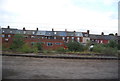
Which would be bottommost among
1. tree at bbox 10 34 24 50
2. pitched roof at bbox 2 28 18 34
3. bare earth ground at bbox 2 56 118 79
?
bare earth ground at bbox 2 56 118 79

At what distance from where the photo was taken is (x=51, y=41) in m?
39.3

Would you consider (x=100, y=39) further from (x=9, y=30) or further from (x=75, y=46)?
(x=9, y=30)

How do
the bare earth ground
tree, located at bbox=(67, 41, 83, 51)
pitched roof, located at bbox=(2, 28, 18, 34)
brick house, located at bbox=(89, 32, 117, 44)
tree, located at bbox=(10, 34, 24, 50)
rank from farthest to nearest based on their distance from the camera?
1. brick house, located at bbox=(89, 32, 117, 44)
2. pitched roof, located at bbox=(2, 28, 18, 34)
3. tree, located at bbox=(67, 41, 83, 51)
4. tree, located at bbox=(10, 34, 24, 50)
5. the bare earth ground

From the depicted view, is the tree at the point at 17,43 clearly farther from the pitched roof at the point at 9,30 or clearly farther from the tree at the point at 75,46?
the pitched roof at the point at 9,30

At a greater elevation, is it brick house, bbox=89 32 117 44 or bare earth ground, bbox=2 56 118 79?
brick house, bbox=89 32 117 44

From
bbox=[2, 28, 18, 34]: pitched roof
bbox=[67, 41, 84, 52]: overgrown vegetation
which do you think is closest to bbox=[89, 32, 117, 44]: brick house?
bbox=[67, 41, 84, 52]: overgrown vegetation

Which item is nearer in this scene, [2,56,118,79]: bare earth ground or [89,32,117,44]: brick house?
[2,56,118,79]: bare earth ground

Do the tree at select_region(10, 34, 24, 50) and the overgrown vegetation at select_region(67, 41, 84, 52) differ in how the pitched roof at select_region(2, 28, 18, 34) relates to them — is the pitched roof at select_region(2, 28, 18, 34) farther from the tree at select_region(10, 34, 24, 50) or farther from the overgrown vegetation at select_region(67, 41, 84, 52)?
the overgrown vegetation at select_region(67, 41, 84, 52)

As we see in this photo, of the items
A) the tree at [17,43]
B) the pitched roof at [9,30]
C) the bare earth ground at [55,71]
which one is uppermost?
the pitched roof at [9,30]

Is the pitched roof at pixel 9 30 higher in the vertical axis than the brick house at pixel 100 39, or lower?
higher

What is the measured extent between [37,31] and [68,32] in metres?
11.9

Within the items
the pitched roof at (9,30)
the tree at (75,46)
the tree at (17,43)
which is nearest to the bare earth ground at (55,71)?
the tree at (75,46)

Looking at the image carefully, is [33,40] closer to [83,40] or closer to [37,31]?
[37,31]

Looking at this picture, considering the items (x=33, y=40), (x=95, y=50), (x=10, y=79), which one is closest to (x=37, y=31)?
(x=33, y=40)
